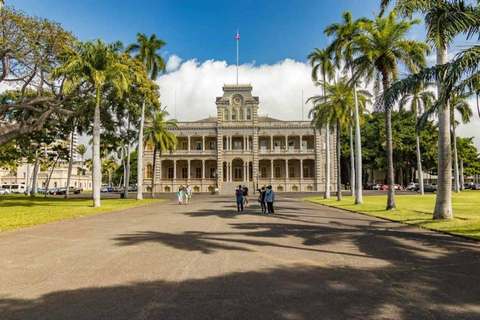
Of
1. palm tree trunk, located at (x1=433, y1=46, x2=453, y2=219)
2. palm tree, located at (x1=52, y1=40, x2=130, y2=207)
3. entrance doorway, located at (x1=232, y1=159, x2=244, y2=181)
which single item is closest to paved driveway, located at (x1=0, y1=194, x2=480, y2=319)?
palm tree trunk, located at (x1=433, y1=46, x2=453, y2=219)

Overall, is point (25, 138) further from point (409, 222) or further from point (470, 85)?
point (470, 85)

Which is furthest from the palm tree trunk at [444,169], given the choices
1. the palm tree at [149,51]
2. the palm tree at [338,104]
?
the palm tree at [149,51]

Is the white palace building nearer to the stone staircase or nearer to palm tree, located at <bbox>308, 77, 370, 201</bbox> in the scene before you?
the stone staircase

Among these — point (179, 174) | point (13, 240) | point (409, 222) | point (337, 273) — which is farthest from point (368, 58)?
point (179, 174)

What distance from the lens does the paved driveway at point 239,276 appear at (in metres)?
4.52

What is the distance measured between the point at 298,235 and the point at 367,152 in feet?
186

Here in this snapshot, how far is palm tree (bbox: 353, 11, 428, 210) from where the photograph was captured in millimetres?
19516

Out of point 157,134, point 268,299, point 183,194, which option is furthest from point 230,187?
point 268,299

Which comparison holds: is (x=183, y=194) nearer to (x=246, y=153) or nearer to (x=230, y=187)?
(x=230, y=187)

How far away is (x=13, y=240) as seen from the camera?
10156 mm

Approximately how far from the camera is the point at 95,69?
902 inches

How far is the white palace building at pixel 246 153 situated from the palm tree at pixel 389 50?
3697cm

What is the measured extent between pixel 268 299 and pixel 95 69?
2191cm

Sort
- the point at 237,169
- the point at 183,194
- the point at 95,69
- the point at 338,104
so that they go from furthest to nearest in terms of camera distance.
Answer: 1. the point at 237,169
2. the point at 338,104
3. the point at 183,194
4. the point at 95,69
